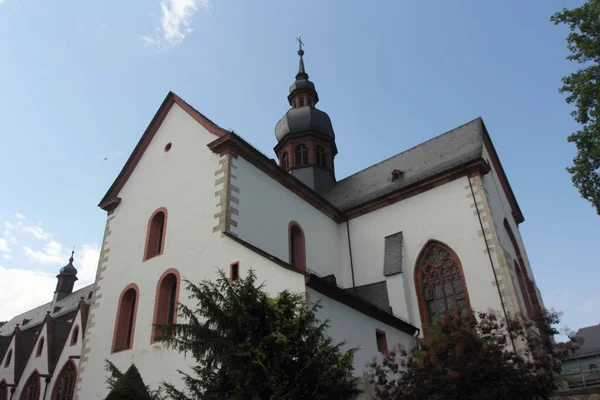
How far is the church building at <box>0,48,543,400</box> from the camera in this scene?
1268 centimetres

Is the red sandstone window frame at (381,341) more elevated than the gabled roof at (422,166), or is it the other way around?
the gabled roof at (422,166)

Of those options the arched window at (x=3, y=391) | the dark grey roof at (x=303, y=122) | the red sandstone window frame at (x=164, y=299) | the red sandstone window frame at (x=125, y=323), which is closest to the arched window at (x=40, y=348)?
the arched window at (x=3, y=391)

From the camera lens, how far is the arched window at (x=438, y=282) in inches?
608

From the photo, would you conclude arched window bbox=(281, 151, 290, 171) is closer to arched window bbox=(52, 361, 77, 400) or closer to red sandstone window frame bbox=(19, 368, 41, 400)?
arched window bbox=(52, 361, 77, 400)

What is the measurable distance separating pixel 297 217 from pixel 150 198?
16.1 ft

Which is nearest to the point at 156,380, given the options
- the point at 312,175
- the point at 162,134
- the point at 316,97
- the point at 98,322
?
the point at 98,322

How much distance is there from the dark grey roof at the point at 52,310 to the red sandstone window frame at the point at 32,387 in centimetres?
1082

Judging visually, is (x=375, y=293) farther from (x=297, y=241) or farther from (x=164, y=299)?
(x=164, y=299)

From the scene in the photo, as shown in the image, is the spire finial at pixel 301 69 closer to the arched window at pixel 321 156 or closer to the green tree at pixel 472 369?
the arched window at pixel 321 156

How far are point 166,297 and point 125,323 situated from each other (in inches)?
73.7

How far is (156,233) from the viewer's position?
15.4 m

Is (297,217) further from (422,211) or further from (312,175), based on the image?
(312,175)

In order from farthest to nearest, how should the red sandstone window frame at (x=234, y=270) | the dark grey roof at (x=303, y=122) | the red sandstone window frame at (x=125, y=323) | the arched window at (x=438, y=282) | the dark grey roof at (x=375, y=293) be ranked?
1. the dark grey roof at (x=303, y=122)
2. the dark grey roof at (x=375, y=293)
3. the arched window at (x=438, y=282)
4. the red sandstone window frame at (x=125, y=323)
5. the red sandstone window frame at (x=234, y=270)

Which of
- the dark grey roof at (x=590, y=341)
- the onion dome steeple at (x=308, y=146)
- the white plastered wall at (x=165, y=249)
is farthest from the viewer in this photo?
the dark grey roof at (x=590, y=341)
